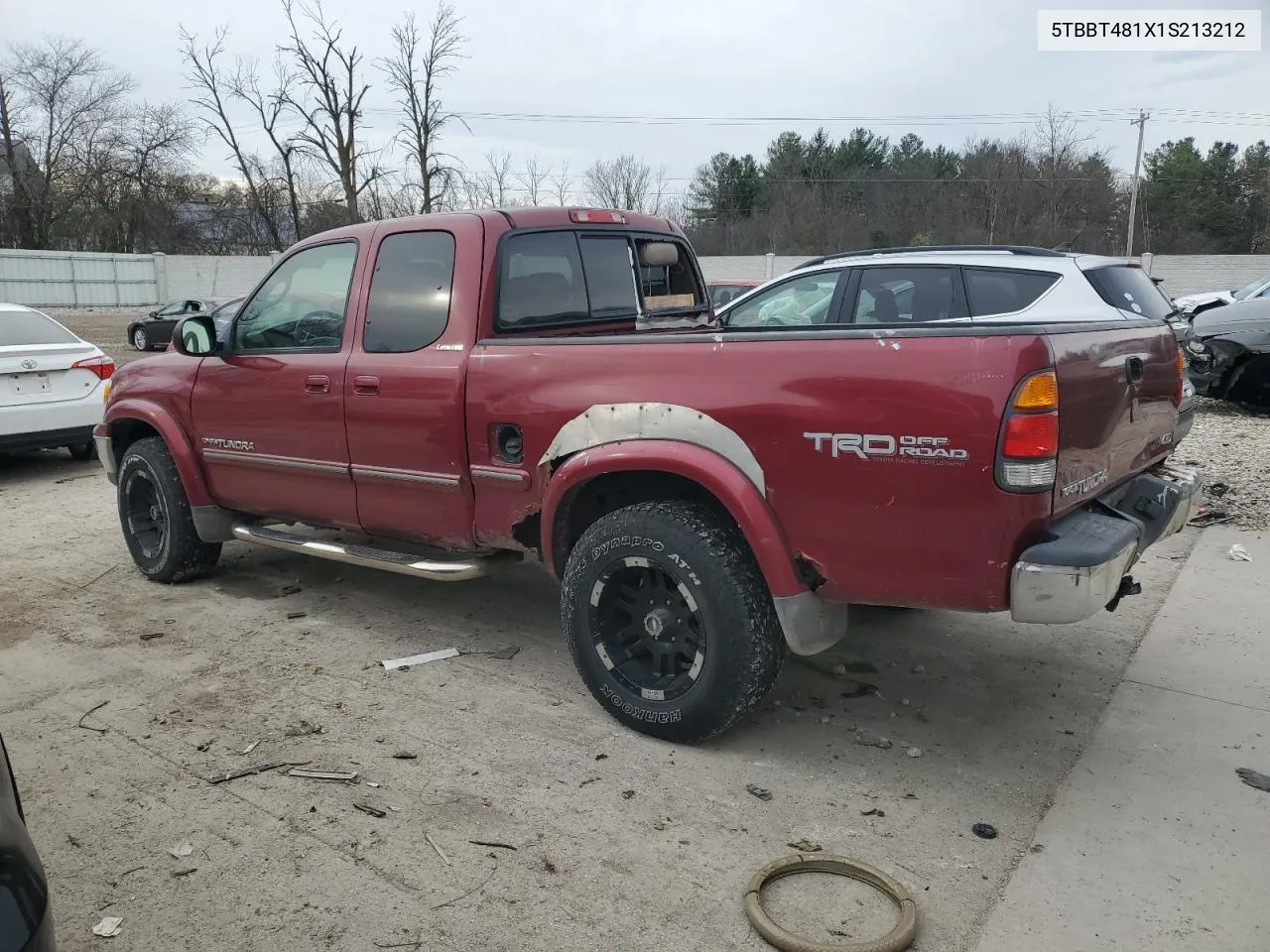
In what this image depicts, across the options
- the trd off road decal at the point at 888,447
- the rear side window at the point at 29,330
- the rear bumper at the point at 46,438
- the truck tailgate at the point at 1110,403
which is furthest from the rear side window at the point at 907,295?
the rear side window at the point at 29,330

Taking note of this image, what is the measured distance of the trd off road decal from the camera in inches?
111

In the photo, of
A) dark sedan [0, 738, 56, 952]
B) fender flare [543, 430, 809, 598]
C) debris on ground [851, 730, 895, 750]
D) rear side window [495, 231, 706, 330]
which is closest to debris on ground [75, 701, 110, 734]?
fender flare [543, 430, 809, 598]

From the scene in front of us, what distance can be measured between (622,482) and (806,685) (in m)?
1.26

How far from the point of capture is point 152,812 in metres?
3.18

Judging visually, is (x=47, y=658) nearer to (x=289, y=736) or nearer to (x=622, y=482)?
(x=289, y=736)

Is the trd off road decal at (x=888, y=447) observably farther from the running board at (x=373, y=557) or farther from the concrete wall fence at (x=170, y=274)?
the concrete wall fence at (x=170, y=274)

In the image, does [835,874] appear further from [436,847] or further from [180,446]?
[180,446]

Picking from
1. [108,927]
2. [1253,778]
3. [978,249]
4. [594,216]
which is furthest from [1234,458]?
[108,927]

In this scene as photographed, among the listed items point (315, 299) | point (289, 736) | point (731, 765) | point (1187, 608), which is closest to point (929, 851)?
point (731, 765)

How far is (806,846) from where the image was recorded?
2975 mm

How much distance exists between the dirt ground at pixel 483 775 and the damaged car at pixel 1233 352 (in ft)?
21.5

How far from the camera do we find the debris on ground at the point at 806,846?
9.70 ft

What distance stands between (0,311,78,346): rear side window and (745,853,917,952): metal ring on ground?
28.3 feet

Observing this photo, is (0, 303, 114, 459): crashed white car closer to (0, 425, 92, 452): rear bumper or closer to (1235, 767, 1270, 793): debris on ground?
(0, 425, 92, 452): rear bumper
